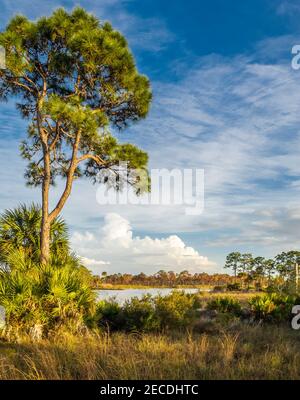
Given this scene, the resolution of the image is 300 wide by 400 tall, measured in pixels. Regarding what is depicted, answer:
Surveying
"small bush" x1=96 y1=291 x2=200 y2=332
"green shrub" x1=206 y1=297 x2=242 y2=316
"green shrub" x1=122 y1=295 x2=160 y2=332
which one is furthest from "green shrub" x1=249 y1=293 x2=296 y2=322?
"green shrub" x1=122 y1=295 x2=160 y2=332

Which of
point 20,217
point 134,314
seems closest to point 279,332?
point 134,314

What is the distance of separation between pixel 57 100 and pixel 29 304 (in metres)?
7.41

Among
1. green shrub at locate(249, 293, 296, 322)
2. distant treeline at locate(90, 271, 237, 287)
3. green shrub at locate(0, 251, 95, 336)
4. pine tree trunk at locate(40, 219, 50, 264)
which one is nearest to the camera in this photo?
green shrub at locate(0, 251, 95, 336)

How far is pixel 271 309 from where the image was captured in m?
16.9

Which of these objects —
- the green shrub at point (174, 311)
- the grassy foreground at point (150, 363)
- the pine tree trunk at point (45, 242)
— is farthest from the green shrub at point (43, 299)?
the green shrub at point (174, 311)

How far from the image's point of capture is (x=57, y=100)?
52.0 ft

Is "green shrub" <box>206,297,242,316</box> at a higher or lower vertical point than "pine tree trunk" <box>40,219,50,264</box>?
lower

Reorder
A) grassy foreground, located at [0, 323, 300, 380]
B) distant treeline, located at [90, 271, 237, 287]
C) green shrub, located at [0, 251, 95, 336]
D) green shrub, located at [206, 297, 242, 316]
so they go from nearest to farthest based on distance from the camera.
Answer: grassy foreground, located at [0, 323, 300, 380], green shrub, located at [0, 251, 95, 336], green shrub, located at [206, 297, 242, 316], distant treeline, located at [90, 271, 237, 287]

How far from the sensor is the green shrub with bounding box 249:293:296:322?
16639mm


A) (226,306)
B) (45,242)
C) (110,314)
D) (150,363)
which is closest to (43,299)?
(110,314)

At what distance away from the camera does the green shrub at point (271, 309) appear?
16.6m

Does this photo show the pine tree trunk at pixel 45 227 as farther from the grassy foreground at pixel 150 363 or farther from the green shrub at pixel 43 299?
the grassy foreground at pixel 150 363

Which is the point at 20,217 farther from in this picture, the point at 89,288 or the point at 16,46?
the point at 16,46

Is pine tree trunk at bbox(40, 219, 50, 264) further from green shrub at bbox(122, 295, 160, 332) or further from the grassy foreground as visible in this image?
the grassy foreground
